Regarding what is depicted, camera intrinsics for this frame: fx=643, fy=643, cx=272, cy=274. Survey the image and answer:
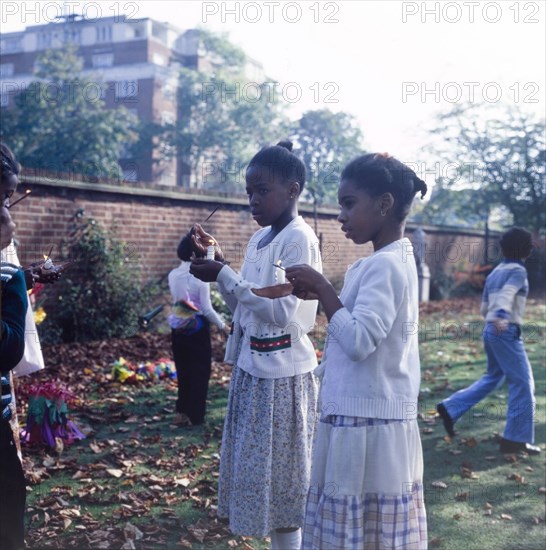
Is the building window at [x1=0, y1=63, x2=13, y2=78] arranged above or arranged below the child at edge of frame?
above

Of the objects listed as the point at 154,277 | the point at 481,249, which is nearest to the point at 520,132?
the point at 481,249

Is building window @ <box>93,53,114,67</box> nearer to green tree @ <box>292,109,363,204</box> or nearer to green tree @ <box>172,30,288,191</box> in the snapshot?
green tree @ <box>172,30,288,191</box>

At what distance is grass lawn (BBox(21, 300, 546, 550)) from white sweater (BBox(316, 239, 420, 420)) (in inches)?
69.4

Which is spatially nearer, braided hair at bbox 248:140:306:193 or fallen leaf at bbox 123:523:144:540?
braided hair at bbox 248:140:306:193

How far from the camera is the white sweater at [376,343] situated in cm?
223

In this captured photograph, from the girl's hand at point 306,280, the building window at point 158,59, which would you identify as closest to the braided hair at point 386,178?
the girl's hand at point 306,280

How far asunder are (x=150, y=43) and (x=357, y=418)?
4559cm

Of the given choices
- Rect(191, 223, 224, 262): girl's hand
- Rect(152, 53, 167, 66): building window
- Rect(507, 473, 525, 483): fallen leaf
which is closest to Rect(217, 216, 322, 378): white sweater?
Rect(191, 223, 224, 262): girl's hand

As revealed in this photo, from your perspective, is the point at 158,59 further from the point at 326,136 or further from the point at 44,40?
the point at 326,136

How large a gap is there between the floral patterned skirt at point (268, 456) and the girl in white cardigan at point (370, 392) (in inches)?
18.8

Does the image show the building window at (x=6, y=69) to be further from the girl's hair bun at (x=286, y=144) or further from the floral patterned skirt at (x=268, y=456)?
the floral patterned skirt at (x=268, y=456)

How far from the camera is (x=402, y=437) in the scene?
2.38m

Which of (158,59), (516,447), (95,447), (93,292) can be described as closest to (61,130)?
(158,59)

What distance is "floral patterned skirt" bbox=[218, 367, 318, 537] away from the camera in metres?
2.85
